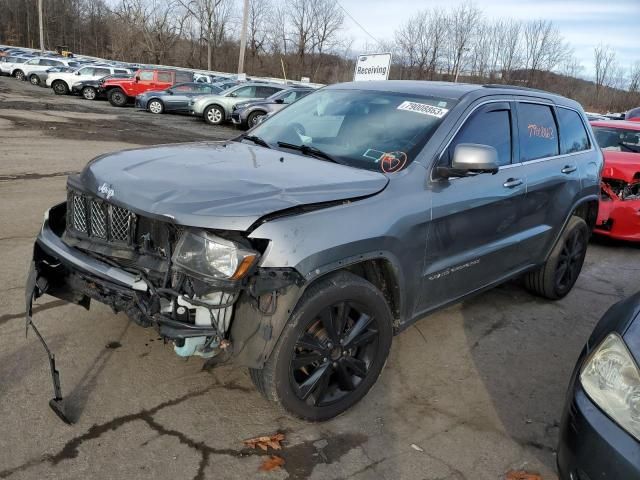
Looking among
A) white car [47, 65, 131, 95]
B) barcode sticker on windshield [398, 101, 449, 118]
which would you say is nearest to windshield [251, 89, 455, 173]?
barcode sticker on windshield [398, 101, 449, 118]

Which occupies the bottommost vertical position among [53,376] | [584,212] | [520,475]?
[520,475]

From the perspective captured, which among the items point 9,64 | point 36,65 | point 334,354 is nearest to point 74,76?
point 36,65

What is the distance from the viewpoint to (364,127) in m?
3.66

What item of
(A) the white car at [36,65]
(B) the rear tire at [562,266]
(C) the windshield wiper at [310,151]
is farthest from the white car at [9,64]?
(B) the rear tire at [562,266]

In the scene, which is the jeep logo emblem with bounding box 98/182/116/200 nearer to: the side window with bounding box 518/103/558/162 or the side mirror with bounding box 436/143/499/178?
the side mirror with bounding box 436/143/499/178

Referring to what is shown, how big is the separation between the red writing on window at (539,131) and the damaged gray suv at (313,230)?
0.02 metres

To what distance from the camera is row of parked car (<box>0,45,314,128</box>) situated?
19672mm

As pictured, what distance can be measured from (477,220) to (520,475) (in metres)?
1.58

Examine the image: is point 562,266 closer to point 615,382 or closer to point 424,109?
point 424,109

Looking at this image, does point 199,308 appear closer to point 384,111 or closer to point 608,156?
point 384,111

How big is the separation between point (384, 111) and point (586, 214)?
8.89ft

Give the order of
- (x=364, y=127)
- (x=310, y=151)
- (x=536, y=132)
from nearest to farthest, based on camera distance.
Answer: (x=310, y=151) → (x=364, y=127) → (x=536, y=132)

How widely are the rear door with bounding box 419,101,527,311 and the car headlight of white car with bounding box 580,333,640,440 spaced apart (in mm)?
1205

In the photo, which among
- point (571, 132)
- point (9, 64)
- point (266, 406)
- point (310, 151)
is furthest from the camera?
point (9, 64)
